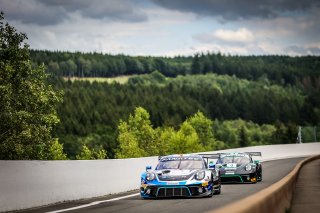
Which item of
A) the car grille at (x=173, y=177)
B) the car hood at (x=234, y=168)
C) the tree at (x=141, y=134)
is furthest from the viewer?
the tree at (x=141, y=134)

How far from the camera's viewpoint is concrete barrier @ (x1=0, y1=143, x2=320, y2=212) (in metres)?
15.2

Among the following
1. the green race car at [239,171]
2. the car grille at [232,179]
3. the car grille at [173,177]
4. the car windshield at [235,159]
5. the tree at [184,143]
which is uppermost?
the car grille at [173,177]

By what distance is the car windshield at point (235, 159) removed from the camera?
26.0 metres

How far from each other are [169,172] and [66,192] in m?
2.90

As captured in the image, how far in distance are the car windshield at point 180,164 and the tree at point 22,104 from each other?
26.2 metres

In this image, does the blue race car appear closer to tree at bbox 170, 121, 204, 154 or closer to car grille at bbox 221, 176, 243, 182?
car grille at bbox 221, 176, 243, 182

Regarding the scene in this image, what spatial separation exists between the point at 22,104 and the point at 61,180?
1203 inches

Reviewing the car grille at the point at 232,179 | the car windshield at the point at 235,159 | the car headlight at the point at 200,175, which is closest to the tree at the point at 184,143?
the car windshield at the point at 235,159

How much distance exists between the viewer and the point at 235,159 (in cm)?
2638

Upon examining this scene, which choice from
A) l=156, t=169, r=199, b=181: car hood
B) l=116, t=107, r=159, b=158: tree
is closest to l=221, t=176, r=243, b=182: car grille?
l=156, t=169, r=199, b=181: car hood

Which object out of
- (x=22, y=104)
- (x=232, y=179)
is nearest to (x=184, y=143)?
(x=22, y=104)

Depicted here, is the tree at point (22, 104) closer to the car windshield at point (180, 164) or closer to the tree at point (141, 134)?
the car windshield at point (180, 164)

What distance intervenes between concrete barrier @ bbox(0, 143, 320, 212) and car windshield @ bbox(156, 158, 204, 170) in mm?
2362

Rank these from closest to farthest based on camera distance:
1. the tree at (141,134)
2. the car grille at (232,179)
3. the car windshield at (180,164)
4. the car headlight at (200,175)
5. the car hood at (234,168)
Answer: the car headlight at (200,175), the car windshield at (180,164), the car hood at (234,168), the car grille at (232,179), the tree at (141,134)
